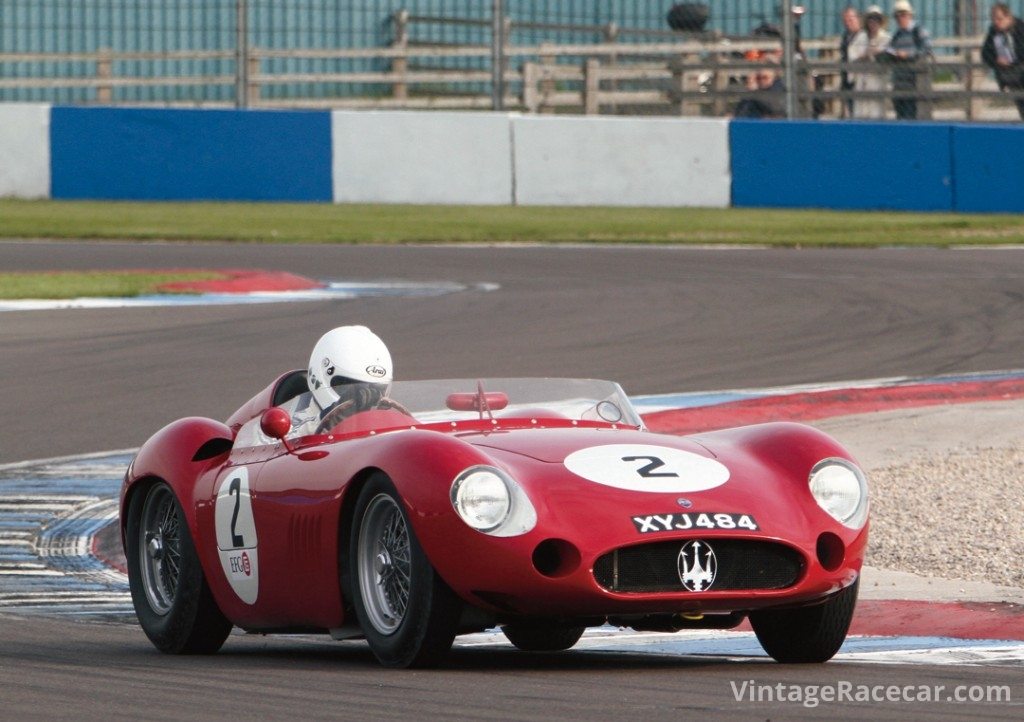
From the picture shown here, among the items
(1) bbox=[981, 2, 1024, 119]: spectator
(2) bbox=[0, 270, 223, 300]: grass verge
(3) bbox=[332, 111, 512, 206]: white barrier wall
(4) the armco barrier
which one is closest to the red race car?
(2) bbox=[0, 270, 223, 300]: grass verge

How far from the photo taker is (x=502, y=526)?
555cm

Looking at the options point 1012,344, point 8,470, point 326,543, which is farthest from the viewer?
point 1012,344

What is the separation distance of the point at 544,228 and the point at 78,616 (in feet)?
52.7

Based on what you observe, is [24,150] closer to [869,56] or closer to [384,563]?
[869,56]

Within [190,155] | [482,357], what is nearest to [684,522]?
[482,357]

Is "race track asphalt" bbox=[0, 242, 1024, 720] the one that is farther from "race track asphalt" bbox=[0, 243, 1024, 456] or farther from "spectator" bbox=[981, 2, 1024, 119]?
"spectator" bbox=[981, 2, 1024, 119]

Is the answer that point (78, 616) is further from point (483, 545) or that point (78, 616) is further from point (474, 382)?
point (483, 545)

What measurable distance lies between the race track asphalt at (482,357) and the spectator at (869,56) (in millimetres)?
4103

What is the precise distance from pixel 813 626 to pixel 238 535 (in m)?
1.80

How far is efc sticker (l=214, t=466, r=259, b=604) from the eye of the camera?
6.38m

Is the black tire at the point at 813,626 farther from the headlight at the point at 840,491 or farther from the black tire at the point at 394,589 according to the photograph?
the black tire at the point at 394,589

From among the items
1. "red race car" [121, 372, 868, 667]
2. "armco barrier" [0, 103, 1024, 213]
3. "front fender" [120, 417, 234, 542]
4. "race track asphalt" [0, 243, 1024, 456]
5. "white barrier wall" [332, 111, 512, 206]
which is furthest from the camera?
"white barrier wall" [332, 111, 512, 206]

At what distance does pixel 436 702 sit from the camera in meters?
5.07

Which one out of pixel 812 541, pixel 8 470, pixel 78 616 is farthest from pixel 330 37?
pixel 812 541
